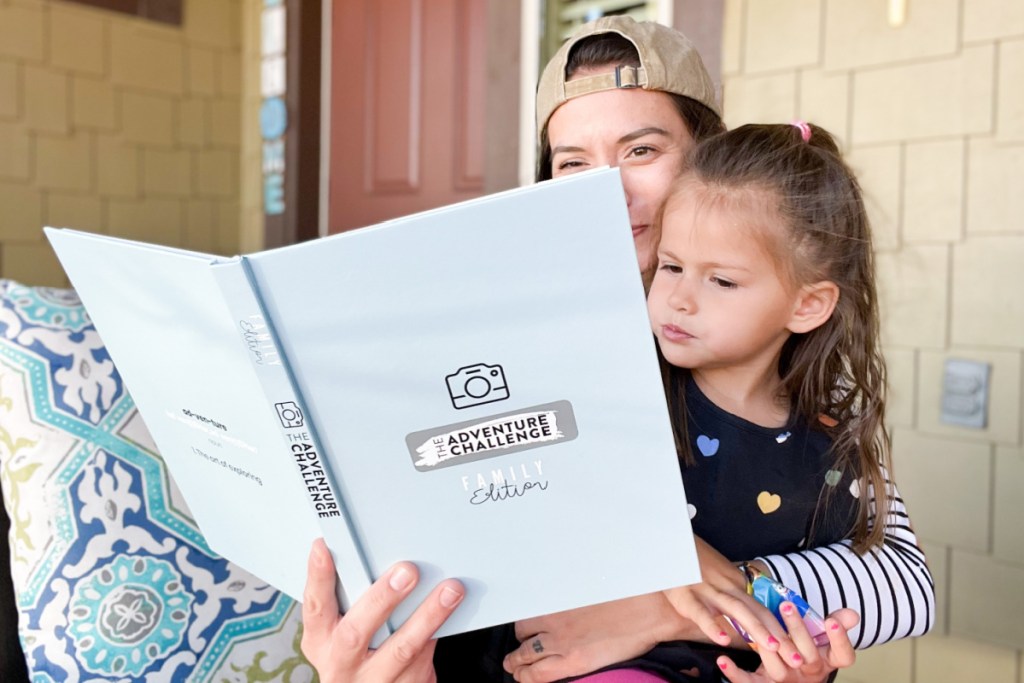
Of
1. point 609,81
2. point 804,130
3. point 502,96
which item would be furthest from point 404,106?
point 804,130

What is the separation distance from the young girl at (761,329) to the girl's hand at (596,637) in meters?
0.14

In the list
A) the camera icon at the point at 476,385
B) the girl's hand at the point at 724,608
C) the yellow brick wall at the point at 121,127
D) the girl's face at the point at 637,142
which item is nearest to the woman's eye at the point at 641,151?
the girl's face at the point at 637,142

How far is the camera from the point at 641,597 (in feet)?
3.09

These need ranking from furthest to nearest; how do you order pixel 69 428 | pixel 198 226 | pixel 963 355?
1. pixel 198 226
2. pixel 963 355
3. pixel 69 428

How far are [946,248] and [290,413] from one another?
5.45 ft

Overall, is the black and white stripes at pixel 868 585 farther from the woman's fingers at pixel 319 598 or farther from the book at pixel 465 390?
the woman's fingers at pixel 319 598

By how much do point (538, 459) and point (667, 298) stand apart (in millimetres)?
445

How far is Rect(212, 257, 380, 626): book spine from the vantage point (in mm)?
615

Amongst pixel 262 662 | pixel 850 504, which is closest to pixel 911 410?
pixel 850 504

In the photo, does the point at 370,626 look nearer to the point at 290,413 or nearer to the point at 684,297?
the point at 290,413

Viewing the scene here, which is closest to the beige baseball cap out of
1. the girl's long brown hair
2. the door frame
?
the girl's long brown hair

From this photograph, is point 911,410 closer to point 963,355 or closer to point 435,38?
point 963,355

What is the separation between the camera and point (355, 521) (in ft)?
2.28

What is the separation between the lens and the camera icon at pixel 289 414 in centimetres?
65
